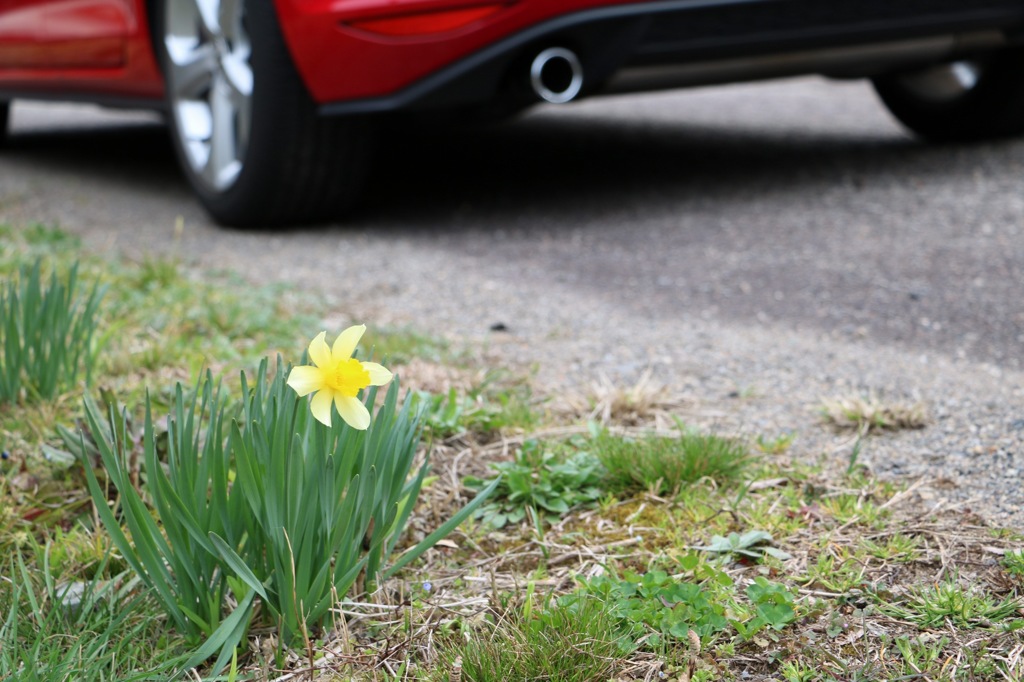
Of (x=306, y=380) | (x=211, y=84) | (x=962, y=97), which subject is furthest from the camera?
(x=962, y=97)

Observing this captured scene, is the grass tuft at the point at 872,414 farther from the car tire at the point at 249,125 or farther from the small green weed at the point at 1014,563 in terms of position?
the car tire at the point at 249,125

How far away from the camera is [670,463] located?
1764 mm

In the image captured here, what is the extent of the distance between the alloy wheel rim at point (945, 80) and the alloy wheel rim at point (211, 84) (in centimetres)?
254

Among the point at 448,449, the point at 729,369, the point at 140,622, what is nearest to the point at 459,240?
the point at 729,369

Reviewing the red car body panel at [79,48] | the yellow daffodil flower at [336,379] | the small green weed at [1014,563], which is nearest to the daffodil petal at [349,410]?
the yellow daffodil flower at [336,379]

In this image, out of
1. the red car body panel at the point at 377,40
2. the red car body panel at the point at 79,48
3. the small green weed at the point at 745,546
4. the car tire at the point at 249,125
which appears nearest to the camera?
the small green weed at the point at 745,546

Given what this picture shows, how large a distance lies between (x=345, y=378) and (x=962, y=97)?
3813 millimetres

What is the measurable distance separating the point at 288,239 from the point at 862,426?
2.28 metres

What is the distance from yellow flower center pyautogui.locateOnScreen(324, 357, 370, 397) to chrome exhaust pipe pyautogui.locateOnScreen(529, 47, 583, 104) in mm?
2163

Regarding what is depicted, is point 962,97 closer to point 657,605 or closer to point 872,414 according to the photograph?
point 872,414

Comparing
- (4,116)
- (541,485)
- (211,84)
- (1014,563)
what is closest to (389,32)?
(211,84)

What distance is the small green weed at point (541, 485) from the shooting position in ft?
5.66

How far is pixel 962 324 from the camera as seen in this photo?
2.61 m

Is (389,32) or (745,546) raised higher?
(389,32)
